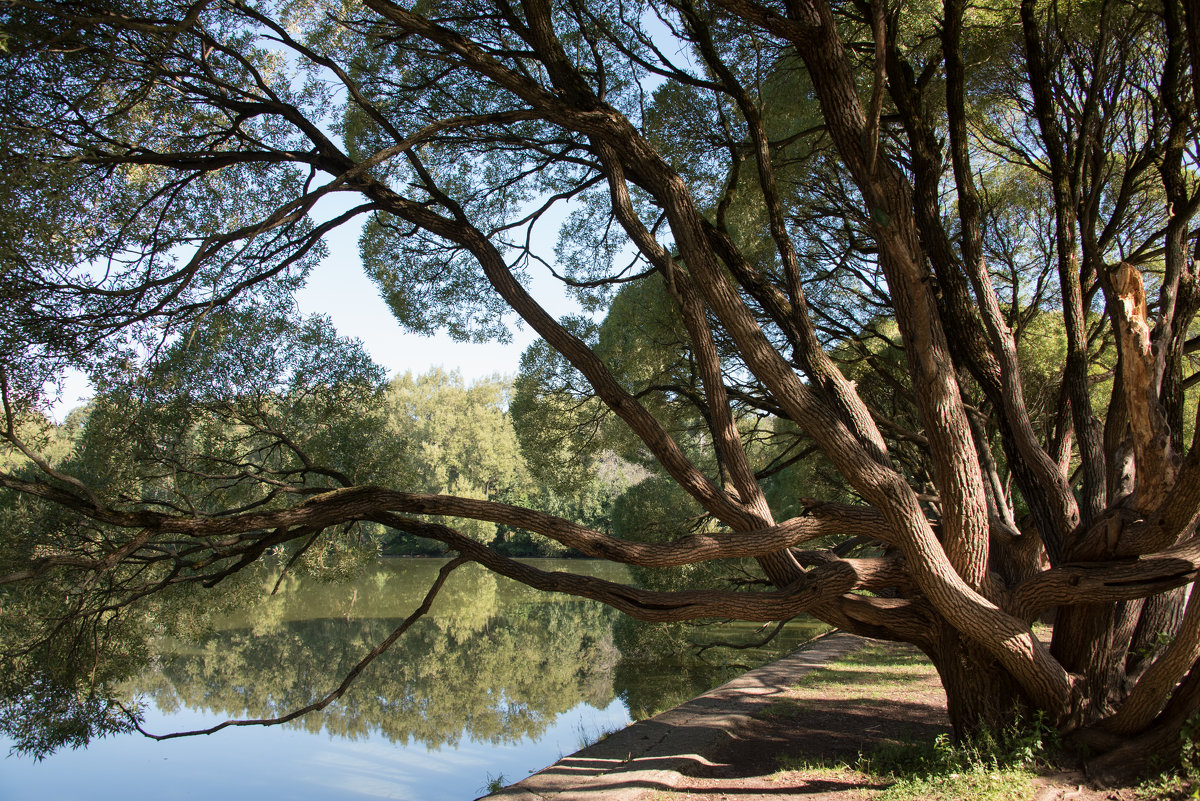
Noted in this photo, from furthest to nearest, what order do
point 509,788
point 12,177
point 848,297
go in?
point 848,297 < point 509,788 < point 12,177

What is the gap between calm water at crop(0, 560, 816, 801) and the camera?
7750mm

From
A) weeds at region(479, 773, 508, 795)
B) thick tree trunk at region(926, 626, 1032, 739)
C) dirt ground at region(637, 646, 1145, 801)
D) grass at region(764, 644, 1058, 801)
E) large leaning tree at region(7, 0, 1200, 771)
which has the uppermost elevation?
large leaning tree at region(7, 0, 1200, 771)

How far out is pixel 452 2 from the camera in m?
5.75

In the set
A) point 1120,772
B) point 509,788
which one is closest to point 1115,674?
point 1120,772

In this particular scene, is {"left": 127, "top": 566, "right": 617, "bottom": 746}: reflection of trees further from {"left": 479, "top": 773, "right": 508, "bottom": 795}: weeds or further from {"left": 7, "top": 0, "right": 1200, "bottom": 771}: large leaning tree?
{"left": 7, "top": 0, "right": 1200, "bottom": 771}: large leaning tree

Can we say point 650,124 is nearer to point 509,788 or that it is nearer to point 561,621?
point 509,788

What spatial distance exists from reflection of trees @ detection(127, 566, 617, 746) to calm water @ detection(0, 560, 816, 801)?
0.13 ft

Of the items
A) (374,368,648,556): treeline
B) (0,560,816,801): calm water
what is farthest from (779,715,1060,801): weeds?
(374,368,648,556): treeline

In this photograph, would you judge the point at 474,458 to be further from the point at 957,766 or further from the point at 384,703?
the point at 957,766

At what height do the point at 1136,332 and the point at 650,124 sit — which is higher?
the point at 650,124

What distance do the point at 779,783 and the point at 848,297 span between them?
261 inches

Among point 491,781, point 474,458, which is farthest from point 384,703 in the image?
point 474,458

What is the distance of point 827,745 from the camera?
523 cm

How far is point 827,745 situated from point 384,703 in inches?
300
